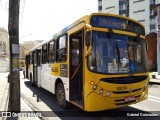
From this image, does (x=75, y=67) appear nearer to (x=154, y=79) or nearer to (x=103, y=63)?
(x=103, y=63)

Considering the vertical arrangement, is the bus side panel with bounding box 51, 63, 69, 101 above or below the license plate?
above

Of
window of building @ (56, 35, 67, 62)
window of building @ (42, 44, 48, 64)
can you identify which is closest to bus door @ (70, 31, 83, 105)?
window of building @ (56, 35, 67, 62)

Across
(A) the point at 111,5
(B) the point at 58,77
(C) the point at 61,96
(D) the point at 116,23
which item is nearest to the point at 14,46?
(B) the point at 58,77

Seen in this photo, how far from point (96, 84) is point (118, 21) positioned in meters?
2.14

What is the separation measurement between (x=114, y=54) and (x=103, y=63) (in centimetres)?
46

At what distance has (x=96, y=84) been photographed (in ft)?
20.3

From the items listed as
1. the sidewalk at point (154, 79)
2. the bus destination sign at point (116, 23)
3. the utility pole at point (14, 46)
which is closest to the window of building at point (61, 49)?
the utility pole at point (14, 46)

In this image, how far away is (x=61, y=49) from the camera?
8.41 meters

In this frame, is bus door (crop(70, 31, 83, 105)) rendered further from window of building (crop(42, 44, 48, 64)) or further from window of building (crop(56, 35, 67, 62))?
window of building (crop(42, 44, 48, 64))

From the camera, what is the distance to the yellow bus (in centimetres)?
625

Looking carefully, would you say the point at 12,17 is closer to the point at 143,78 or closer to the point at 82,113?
the point at 82,113

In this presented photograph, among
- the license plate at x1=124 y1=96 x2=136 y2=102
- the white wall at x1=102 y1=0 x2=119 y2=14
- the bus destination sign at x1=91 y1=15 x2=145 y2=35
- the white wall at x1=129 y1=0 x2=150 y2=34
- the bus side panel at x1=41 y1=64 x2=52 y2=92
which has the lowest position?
the license plate at x1=124 y1=96 x2=136 y2=102

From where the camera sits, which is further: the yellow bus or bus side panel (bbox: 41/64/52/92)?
bus side panel (bbox: 41/64/52/92)

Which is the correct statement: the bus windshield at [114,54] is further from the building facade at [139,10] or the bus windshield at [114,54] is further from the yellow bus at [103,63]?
the building facade at [139,10]
